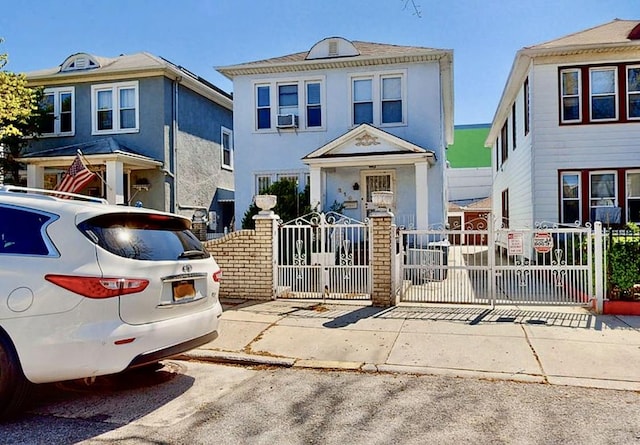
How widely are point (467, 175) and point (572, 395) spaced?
3635 cm

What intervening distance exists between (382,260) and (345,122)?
849 cm

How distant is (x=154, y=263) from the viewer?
4.19 metres

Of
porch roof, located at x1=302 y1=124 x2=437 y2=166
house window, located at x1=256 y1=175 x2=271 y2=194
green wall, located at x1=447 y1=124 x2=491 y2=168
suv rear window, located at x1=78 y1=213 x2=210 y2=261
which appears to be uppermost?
green wall, located at x1=447 y1=124 x2=491 y2=168

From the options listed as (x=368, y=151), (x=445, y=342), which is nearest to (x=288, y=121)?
(x=368, y=151)

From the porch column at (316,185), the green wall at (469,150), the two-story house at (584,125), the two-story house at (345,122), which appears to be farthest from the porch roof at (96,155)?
the green wall at (469,150)

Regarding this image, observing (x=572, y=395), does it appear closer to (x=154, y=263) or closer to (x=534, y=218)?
(x=154, y=263)

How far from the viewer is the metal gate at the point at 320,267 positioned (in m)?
8.71

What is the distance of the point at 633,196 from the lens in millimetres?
13062

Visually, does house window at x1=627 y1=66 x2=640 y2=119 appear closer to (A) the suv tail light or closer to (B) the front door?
(B) the front door

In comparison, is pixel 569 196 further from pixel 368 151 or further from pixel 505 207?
pixel 505 207

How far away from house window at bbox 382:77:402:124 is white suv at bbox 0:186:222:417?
40.4ft

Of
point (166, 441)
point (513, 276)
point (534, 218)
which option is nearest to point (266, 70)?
point (534, 218)

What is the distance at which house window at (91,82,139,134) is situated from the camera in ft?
54.4

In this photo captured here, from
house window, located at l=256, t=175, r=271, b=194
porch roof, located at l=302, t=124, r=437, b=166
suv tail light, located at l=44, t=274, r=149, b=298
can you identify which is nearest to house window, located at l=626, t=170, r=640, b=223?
porch roof, located at l=302, t=124, r=437, b=166
